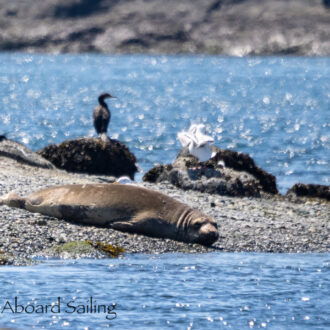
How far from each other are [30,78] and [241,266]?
64.4 metres

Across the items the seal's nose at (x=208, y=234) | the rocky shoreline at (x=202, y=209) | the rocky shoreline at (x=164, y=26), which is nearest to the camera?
the rocky shoreline at (x=202, y=209)

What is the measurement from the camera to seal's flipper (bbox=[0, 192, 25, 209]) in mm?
11156

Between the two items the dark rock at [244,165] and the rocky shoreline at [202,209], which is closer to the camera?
the rocky shoreline at [202,209]

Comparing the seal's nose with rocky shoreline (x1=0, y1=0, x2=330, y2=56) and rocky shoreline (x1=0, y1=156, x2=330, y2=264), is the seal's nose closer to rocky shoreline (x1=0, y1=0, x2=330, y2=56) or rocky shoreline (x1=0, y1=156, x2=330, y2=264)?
rocky shoreline (x1=0, y1=156, x2=330, y2=264)

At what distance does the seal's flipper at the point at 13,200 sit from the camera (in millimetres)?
11156

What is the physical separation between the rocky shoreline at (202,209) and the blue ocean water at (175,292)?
1.50 feet

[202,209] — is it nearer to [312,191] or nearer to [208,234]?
[208,234]

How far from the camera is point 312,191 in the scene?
15.2 meters

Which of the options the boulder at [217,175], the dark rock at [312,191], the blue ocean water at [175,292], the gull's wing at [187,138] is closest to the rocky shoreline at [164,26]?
the boulder at [217,175]

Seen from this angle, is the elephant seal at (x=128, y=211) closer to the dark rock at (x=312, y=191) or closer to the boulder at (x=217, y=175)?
the boulder at (x=217, y=175)

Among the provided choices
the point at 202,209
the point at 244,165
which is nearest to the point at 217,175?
the point at 244,165

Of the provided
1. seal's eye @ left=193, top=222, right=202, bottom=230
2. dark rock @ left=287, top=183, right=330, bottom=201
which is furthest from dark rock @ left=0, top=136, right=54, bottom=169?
seal's eye @ left=193, top=222, right=202, bottom=230

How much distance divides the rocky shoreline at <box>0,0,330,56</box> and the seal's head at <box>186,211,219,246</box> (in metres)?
104

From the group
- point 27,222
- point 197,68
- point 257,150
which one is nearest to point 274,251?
point 27,222
